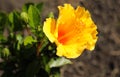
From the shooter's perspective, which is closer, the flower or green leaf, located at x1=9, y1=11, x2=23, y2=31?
the flower

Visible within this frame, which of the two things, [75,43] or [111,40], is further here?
[111,40]

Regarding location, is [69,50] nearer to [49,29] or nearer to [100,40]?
[49,29]

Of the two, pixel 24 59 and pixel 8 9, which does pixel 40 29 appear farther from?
pixel 8 9

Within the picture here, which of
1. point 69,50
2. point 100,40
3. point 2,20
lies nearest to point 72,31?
point 69,50

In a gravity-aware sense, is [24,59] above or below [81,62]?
above

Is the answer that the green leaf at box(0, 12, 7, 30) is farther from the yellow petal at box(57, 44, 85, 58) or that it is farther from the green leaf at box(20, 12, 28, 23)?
the yellow petal at box(57, 44, 85, 58)

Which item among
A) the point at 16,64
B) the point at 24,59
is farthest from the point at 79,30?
the point at 16,64

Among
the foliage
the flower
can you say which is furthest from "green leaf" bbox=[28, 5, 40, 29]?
the flower

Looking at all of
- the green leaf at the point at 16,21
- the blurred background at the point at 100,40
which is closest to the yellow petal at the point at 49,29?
the green leaf at the point at 16,21
